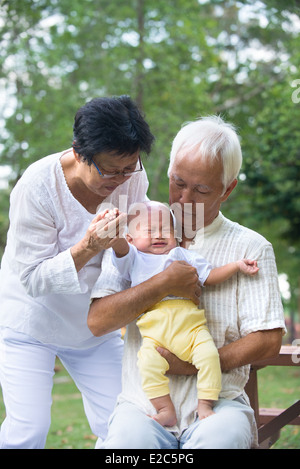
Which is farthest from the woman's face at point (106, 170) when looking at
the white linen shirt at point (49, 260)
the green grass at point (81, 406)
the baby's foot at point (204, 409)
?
the green grass at point (81, 406)

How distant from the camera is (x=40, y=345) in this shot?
2982 mm

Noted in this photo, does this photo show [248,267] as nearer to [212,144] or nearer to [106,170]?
[212,144]

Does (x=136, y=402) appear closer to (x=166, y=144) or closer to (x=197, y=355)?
(x=197, y=355)

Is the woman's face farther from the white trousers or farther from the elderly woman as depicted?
the white trousers

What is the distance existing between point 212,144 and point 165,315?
2.43ft

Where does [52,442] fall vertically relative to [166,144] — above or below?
below

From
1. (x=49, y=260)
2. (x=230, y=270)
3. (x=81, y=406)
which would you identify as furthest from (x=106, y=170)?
(x=81, y=406)

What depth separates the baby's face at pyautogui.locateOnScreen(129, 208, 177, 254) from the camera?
2.60 m

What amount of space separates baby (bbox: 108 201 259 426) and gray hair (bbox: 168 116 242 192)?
277 mm

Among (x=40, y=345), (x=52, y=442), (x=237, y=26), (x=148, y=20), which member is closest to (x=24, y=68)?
(x=148, y=20)

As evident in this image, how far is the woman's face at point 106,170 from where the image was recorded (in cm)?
257

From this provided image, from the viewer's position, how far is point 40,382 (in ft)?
9.48

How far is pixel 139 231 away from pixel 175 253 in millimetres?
189

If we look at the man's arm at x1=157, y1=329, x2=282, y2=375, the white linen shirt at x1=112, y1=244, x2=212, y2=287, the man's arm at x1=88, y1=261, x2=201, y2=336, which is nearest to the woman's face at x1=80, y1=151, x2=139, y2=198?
the white linen shirt at x1=112, y1=244, x2=212, y2=287
